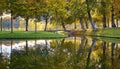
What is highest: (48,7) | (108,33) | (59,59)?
(48,7)

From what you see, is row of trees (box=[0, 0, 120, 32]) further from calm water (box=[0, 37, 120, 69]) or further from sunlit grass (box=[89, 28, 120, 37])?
calm water (box=[0, 37, 120, 69])

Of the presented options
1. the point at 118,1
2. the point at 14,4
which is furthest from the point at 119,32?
the point at 14,4

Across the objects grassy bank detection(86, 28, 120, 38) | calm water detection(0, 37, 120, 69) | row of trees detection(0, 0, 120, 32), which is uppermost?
row of trees detection(0, 0, 120, 32)

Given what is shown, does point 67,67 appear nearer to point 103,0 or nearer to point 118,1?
point 118,1

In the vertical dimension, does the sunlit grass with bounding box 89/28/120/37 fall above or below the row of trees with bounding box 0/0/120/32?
below

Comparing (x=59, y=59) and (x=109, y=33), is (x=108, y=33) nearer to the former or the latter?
(x=109, y=33)

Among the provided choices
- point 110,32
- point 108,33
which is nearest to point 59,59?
point 110,32

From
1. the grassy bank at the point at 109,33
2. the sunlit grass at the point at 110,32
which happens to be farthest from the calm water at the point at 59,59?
the sunlit grass at the point at 110,32

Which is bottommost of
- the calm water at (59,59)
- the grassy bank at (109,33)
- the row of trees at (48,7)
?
the calm water at (59,59)

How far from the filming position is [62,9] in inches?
2625

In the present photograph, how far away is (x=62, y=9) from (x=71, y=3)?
26.8 ft

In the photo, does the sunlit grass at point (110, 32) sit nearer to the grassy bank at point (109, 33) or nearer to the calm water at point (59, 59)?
the grassy bank at point (109, 33)

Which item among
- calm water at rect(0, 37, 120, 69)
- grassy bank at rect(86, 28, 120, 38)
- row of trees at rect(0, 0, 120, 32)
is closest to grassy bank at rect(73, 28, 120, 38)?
grassy bank at rect(86, 28, 120, 38)

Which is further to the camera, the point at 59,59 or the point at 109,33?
the point at 109,33
